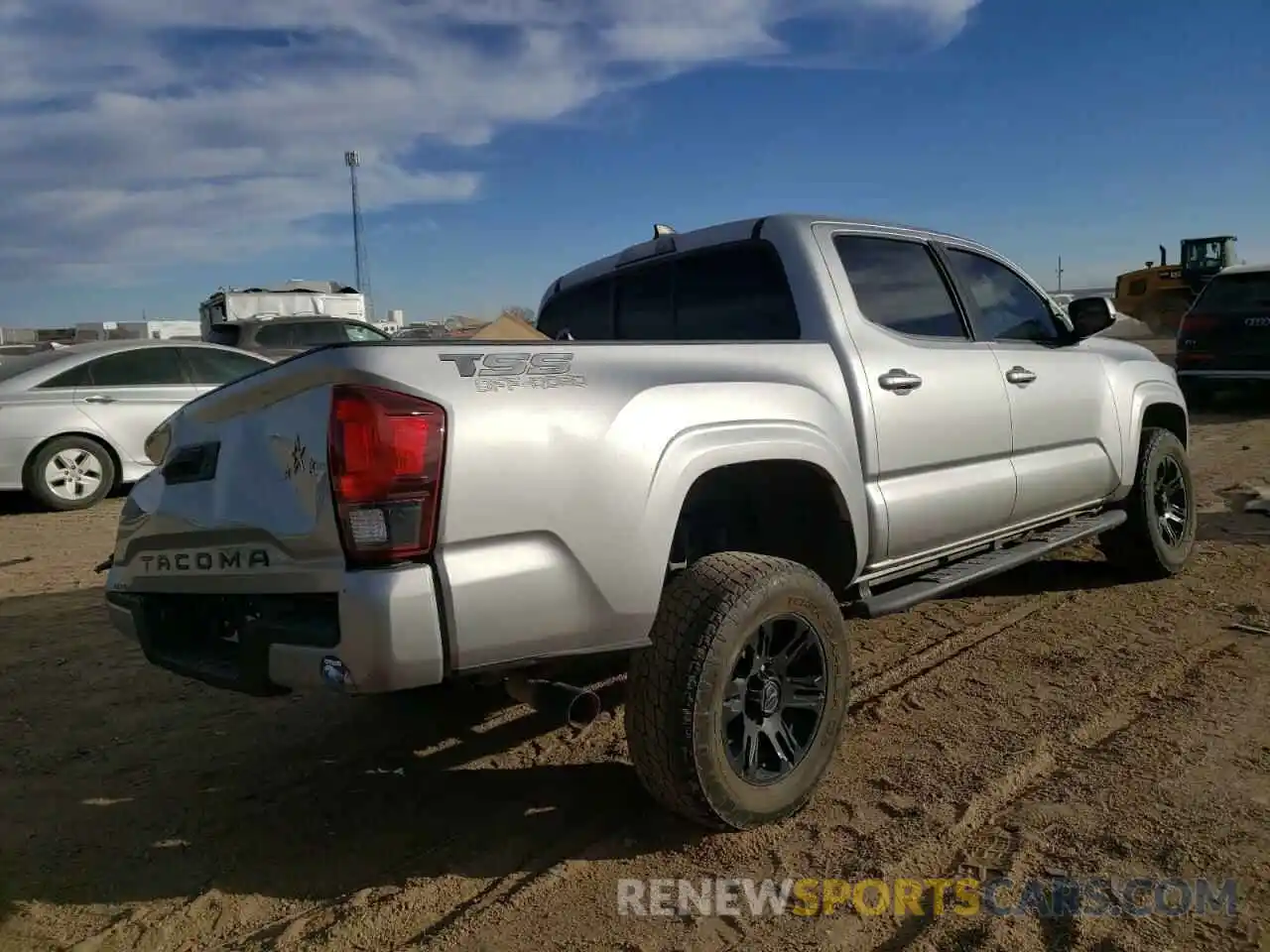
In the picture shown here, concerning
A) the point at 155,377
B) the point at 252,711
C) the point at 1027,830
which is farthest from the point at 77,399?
the point at 1027,830

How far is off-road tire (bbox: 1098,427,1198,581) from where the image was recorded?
5.31 m

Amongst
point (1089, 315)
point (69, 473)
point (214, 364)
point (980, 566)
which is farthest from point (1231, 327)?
point (69, 473)

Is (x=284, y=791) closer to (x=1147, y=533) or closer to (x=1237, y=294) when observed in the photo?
(x=1147, y=533)

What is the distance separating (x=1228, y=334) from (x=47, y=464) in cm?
1282

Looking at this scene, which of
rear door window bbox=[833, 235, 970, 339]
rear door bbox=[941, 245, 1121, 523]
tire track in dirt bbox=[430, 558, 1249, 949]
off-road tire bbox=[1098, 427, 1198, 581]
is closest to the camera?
tire track in dirt bbox=[430, 558, 1249, 949]

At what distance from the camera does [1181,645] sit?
4.39 metres

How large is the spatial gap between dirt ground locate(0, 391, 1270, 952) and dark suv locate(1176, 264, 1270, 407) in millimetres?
8608

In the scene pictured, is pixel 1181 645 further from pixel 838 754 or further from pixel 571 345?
pixel 571 345

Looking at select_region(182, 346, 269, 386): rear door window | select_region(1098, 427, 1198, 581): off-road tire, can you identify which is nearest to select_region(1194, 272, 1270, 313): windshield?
select_region(1098, 427, 1198, 581): off-road tire

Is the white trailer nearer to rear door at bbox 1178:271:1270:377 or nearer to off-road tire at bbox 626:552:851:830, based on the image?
rear door at bbox 1178:271:1270:377

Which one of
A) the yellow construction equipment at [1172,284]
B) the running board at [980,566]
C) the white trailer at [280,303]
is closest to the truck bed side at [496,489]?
the running board at [980,566]

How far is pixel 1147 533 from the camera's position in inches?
209

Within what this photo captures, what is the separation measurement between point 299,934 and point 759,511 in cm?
196

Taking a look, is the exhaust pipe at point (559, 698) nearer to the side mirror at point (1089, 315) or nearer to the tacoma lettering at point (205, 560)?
the tacoma lettering at point (205, 560)
